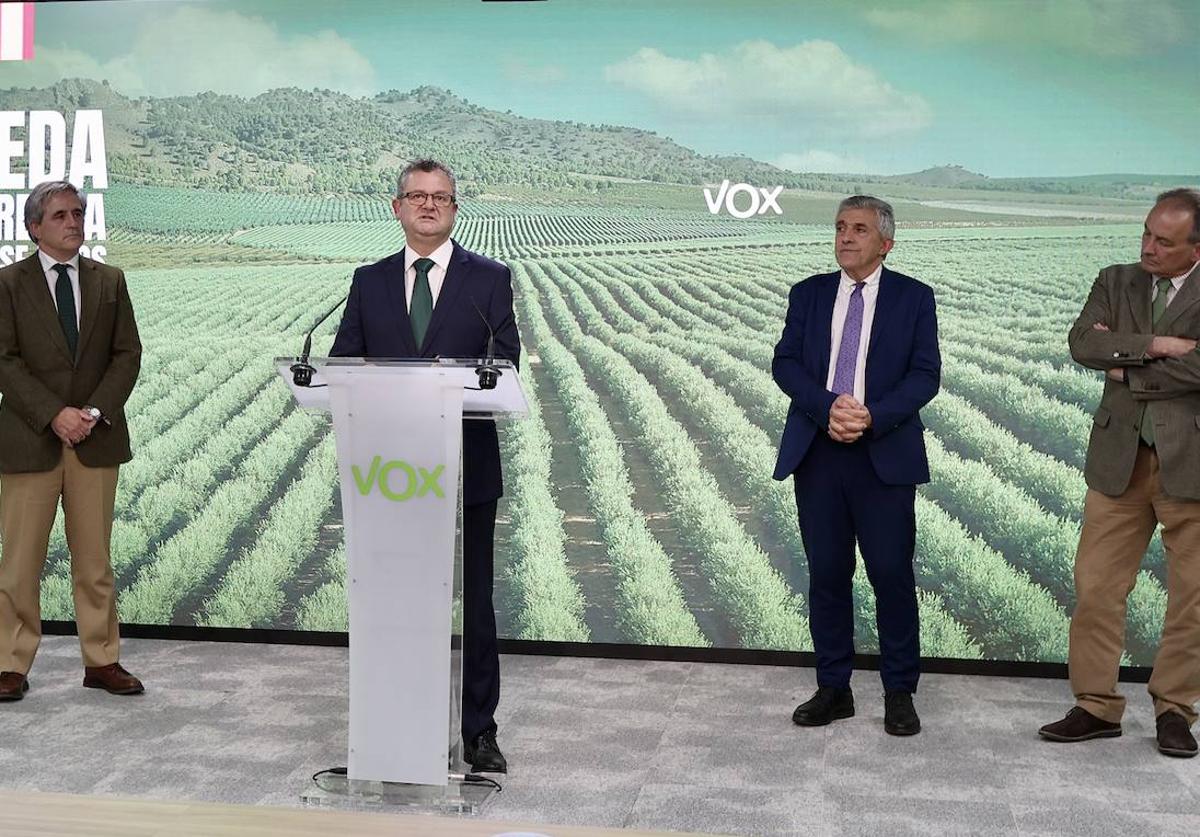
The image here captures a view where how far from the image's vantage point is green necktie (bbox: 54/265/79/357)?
478 cm

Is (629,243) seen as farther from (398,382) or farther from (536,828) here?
(536,828)

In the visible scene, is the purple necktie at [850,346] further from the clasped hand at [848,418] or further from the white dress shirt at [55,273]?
the white dress shirt at [55,273]

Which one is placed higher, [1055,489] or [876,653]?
[1055,489]

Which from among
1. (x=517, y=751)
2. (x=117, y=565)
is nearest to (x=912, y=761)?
(x=517, y=751)

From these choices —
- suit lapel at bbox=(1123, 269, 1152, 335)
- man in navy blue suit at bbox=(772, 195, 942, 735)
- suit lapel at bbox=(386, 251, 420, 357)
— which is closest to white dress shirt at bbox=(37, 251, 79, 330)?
suit lapel at bbox=(386, 251, 420, 357)

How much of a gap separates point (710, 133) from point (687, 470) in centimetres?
138

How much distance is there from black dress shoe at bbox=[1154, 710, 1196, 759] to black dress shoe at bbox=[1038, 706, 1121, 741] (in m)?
0.17

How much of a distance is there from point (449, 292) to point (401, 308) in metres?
0.14

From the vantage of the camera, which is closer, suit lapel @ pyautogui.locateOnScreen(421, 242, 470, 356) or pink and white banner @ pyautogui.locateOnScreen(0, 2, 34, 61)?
suit lapel @ pyautogui.locateOnScreen(421, 242, 470, 356)

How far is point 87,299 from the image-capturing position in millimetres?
4793

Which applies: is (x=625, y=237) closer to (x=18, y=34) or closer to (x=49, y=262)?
(x=49, y=262)

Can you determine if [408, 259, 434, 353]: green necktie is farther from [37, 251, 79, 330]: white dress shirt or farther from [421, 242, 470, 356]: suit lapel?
[37, 251, 79, 330]: white dress shirt

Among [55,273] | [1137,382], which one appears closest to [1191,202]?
[1137,382]

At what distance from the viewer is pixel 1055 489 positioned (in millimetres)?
5348
